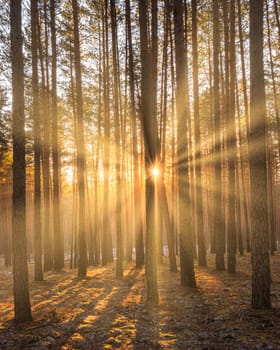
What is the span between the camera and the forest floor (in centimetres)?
484

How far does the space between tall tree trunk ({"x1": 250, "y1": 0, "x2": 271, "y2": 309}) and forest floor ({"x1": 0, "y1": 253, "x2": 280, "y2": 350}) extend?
62 centimetres

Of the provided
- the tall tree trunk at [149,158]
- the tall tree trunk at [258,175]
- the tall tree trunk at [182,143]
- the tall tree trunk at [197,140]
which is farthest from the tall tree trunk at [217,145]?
the tall tree trunk at [258,175]

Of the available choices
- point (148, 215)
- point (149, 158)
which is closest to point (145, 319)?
point (148, 215)

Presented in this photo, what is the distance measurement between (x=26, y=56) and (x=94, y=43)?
4134 millimetres

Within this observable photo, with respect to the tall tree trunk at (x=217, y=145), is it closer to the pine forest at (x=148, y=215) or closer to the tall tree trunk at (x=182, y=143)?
the pine forest at (x=148, y=215)

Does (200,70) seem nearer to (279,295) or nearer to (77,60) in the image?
(77,60)

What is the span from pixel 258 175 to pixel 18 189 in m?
5.47

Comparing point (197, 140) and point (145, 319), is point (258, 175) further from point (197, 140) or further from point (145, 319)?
point (197, 140)

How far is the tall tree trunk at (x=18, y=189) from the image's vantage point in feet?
19.9

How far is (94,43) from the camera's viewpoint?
15211 millimetres

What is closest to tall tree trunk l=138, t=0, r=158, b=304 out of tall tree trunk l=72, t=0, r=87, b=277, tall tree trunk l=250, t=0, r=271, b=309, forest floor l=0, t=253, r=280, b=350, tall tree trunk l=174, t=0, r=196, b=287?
forest floor l=0, t=253, r=280, b=350

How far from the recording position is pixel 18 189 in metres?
6.18

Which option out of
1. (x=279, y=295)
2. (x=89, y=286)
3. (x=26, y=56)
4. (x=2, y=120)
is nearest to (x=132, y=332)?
(x=279, y=295)

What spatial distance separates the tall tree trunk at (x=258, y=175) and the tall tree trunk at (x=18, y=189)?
205 inches
